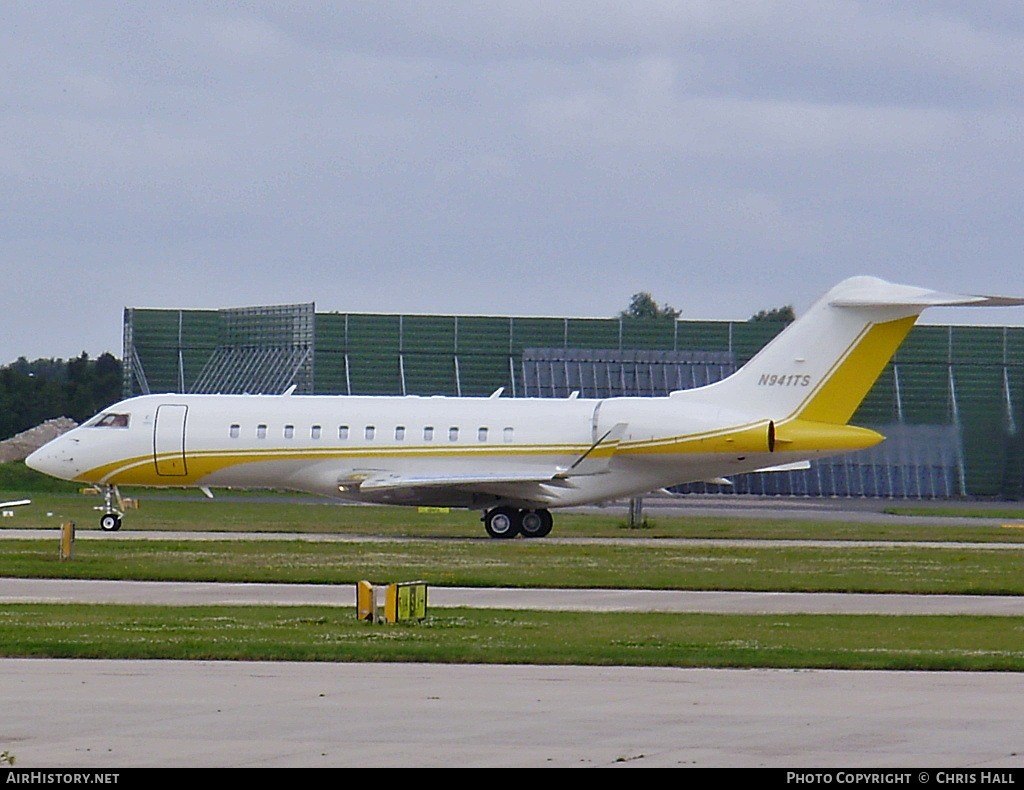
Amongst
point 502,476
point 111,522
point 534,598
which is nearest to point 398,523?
point 502,476

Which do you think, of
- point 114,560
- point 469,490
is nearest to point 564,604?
point 114,560

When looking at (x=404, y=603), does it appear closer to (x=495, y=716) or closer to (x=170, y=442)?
(x=495, y=716)

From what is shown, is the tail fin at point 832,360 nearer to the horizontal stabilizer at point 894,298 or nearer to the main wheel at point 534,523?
the horizontal stabilizer at point 894,298

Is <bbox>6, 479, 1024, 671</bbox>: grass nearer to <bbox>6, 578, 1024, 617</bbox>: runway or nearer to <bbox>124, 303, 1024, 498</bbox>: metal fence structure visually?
<bbox>6, 578, 1024, 617</bbox>: runway

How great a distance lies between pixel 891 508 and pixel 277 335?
106ft

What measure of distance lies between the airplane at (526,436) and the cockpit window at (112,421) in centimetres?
4

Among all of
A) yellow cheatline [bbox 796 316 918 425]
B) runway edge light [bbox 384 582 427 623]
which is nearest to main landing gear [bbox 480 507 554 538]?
yellow cheatline [bbox 796 316 918 425]

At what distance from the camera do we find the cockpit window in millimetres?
44406

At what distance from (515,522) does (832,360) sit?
862 cm

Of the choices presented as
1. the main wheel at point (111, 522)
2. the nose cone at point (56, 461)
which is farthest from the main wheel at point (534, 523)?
the nose cone at point (56, 461)

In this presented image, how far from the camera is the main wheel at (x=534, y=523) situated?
43438mm

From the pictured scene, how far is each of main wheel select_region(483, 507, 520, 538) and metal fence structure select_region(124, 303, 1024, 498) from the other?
37.8 m

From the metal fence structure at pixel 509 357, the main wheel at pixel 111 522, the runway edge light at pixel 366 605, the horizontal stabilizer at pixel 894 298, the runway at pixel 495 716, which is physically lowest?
the runway at pixel 495 716

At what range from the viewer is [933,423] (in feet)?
228
